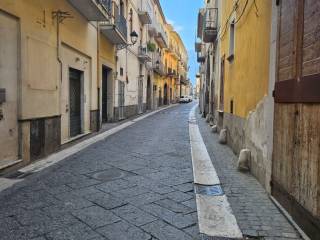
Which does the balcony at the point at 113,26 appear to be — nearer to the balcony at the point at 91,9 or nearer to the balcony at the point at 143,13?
the balcony at the point at 91,9

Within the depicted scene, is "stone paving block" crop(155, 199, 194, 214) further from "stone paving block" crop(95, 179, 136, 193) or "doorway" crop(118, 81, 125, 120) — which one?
"doorway" crop(118, 81, 125, 120)

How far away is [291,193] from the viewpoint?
3908 mm

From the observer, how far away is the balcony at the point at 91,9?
9.77 m

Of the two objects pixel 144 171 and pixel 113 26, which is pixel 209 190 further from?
pixel 113 26

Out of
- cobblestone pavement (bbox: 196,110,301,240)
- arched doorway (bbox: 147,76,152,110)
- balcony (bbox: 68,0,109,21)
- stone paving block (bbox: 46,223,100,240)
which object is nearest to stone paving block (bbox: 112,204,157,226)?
stone paving block (bbox: 46,223,100,240)

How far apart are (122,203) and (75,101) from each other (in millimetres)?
6931

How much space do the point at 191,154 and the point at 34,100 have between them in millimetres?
3387

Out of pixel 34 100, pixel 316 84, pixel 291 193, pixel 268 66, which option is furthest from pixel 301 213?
pixel 34 100

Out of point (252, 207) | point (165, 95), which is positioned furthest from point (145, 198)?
point (165, 95)

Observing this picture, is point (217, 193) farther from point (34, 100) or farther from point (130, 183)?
point (34, 100)

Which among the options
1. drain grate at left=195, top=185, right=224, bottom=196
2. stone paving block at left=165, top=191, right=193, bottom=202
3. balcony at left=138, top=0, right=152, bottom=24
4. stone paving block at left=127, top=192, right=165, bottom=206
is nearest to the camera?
stone paving block at left=127, top=192, right=165, bottom=206

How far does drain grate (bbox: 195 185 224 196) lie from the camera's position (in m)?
4.93

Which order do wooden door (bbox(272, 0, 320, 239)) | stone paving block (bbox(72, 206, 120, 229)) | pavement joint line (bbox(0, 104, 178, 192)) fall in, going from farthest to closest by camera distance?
pavement joint line (bbox(0, 104, 178, 192)), stone paving block (bbox(72, 206, 120, 229)), wooden door (bbox(272, 0, 320, 239))

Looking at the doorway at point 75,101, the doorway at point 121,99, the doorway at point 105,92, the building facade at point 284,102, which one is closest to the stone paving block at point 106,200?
the building facade at point 284,102
